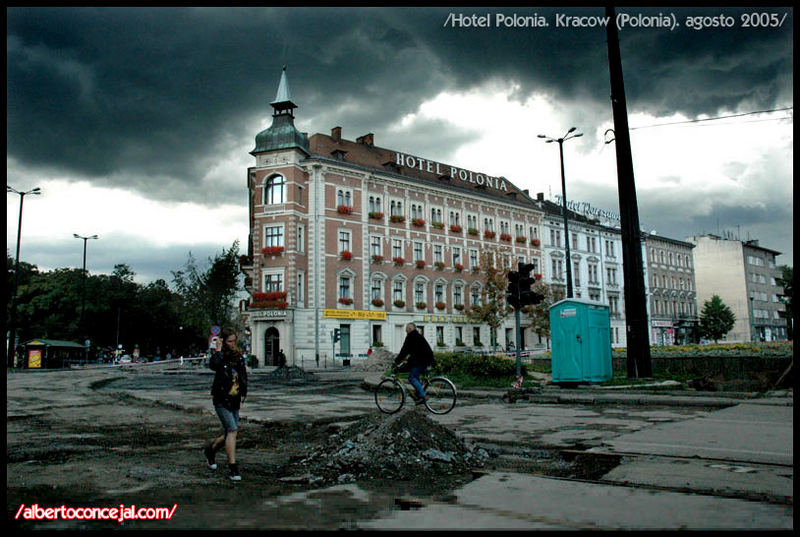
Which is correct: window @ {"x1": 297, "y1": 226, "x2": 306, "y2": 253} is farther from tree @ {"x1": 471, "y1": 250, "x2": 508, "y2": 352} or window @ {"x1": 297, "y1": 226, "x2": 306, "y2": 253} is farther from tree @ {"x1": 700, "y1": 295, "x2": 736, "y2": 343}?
tree @ {"x1": 700, "y1": 295, "x2": 736, "y2": 343}

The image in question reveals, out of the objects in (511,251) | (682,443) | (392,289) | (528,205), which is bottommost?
(682,443)

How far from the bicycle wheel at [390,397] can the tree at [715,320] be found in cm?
7686

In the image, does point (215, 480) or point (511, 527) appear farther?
point (215, 480)

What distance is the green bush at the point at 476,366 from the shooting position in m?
19.6

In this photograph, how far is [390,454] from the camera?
6.36 metres

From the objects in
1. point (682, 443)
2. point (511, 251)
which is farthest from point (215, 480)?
point (511, 251)

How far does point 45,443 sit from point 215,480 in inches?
156

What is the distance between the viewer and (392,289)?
49.4m

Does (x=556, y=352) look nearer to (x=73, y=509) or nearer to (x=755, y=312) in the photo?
(x=73, y=509)

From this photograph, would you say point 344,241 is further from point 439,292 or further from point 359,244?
point 439,292

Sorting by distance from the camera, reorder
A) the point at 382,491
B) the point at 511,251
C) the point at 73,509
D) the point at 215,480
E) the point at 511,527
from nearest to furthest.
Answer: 1. the point at 511,527
2. the point at 73,509
3. the point at 382,491
4. the point at 215,480
5. the point at 511,251

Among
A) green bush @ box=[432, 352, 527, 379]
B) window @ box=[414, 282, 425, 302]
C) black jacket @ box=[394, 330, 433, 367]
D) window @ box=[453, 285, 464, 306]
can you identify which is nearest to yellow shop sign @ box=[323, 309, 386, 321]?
window @ box=[414, 282, 425, 302]

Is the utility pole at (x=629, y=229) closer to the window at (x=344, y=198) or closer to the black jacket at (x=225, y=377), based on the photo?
the black jacket at (x=225, y=377)

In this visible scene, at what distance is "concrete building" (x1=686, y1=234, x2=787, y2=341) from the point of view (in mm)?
88125
